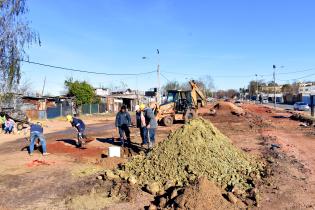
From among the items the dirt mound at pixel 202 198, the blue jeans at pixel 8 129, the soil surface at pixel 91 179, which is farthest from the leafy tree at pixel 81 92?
the dirt mound at pixel 202 198

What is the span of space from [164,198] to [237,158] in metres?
3.57

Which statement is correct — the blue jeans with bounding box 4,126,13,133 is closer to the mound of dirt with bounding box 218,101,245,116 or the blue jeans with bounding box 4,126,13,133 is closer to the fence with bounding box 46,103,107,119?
the fence with bounding box 46,103,107,119

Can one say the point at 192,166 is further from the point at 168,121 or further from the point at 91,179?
the point at 168,121

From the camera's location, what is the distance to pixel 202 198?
8.03 metres

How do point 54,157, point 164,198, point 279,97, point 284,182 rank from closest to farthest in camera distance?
point 164,198
point 284,182
point 54,157
point 279,97

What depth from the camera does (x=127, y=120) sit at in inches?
620

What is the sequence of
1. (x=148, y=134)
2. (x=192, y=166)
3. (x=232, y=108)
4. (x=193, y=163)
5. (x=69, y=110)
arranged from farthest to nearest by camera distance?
1. (x=69, y=110)
2. (x=232, y=108)
3. (x=148, y=134)
4. (x=193, y=163)
5. (x=192, y=166)

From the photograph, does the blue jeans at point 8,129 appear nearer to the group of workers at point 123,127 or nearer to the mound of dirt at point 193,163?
the group of workers at point 123,127

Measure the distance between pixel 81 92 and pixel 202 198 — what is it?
1923 inches

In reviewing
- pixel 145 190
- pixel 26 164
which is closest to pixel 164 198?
pixel 145 190

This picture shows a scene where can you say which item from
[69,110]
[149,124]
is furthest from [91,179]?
[69,110]

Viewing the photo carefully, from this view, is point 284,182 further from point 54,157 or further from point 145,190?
point 54,157

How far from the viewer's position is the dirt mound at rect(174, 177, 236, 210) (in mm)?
7848

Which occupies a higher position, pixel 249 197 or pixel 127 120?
pixel 127 120
